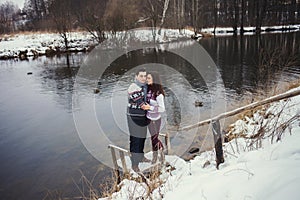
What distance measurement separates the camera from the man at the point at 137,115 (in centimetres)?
412

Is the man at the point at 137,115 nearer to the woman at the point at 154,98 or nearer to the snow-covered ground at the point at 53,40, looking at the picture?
the woman at the point at 154,98

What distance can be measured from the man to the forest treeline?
83.3ft

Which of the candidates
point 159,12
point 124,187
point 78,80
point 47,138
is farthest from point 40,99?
point 159,12

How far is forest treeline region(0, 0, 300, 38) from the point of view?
29.9 metres

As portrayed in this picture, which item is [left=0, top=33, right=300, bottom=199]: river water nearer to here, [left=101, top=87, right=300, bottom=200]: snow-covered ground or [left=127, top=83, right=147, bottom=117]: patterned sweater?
[left=127, top=83, right=147, bottom=117]: patterned sweater

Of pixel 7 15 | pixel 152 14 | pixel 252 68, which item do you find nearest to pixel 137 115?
pixel 252 68

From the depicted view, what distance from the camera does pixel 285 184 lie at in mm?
2145

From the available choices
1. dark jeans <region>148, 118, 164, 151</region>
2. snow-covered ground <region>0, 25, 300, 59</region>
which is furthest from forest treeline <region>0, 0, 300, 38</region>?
dark jeans <region>148, 118, 164, 151</region>

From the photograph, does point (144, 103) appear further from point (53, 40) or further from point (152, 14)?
point (53, 40)

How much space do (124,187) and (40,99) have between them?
30.4 ft

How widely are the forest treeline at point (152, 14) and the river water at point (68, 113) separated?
1407cm

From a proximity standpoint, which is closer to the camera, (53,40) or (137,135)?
(137,135)

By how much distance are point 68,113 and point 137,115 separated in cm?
633

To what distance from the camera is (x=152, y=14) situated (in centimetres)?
3028
